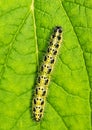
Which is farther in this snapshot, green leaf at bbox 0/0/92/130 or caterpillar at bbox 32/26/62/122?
caterpillar at bbox 32/26/62/122

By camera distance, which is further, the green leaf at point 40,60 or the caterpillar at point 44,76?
the caterpillar at point 44,76

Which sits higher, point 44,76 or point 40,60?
point 40,60

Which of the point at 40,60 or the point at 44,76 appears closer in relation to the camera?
the point at 40,60
